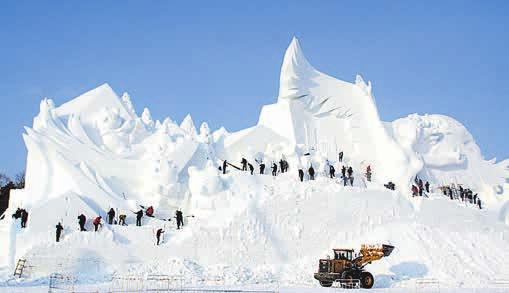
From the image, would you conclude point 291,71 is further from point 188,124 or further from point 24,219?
point 24,219

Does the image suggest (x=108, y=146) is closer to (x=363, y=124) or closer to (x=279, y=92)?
(x=279, y=92)

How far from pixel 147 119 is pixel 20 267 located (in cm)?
1454

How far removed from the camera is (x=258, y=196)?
25.1m

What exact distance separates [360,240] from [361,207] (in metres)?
1.57

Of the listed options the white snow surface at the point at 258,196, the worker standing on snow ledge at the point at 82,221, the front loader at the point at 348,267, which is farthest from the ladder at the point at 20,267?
the front loader at the point at 348,267

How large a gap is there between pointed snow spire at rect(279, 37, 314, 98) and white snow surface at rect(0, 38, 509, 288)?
7 centimetres

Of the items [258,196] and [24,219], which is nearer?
[24,219]

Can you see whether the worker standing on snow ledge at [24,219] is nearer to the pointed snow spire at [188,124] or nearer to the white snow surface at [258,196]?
the white snow surface at [258,196]

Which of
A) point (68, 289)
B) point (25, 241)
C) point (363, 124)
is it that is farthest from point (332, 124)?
point (68, 289)

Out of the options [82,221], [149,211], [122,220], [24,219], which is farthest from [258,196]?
[24,219]

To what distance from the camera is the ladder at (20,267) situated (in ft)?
65.0

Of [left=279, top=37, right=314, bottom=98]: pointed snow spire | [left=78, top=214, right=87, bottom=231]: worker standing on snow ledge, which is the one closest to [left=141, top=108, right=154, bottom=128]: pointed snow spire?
[left=279, top=37, right=314, bottom=98]: pointed snow spire

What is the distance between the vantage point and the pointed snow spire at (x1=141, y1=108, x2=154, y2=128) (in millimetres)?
32953

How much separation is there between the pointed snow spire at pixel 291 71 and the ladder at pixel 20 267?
1879cm
